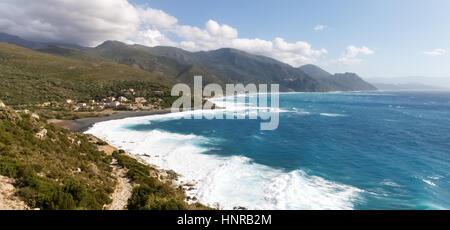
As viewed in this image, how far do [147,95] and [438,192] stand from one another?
10858 cm

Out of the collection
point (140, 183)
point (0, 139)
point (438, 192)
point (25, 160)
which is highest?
point (0, 139)

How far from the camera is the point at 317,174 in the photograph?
28.3 meters

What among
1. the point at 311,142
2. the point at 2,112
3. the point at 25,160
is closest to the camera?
the point at 25,160

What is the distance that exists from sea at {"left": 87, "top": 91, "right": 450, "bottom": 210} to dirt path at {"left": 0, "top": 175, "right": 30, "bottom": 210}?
13522mm

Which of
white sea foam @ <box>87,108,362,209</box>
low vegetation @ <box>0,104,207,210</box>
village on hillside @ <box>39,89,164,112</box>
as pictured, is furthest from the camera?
village on hillside @ <box>39,89,164,112</box>

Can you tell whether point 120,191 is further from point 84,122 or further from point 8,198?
point 84,122

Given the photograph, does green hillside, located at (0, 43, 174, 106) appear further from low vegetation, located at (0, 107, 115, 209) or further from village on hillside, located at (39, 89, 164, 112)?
low vegetation, located at (0, 107, 115, 209)

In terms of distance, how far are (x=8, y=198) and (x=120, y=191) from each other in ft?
24.3

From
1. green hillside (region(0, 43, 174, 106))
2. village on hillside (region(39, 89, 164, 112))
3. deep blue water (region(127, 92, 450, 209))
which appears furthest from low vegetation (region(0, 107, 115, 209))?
green hillside (region(0, 43, 174, 106))

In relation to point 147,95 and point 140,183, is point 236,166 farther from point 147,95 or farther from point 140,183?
point 147,95

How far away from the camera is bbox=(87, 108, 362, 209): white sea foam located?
69.7 ft
